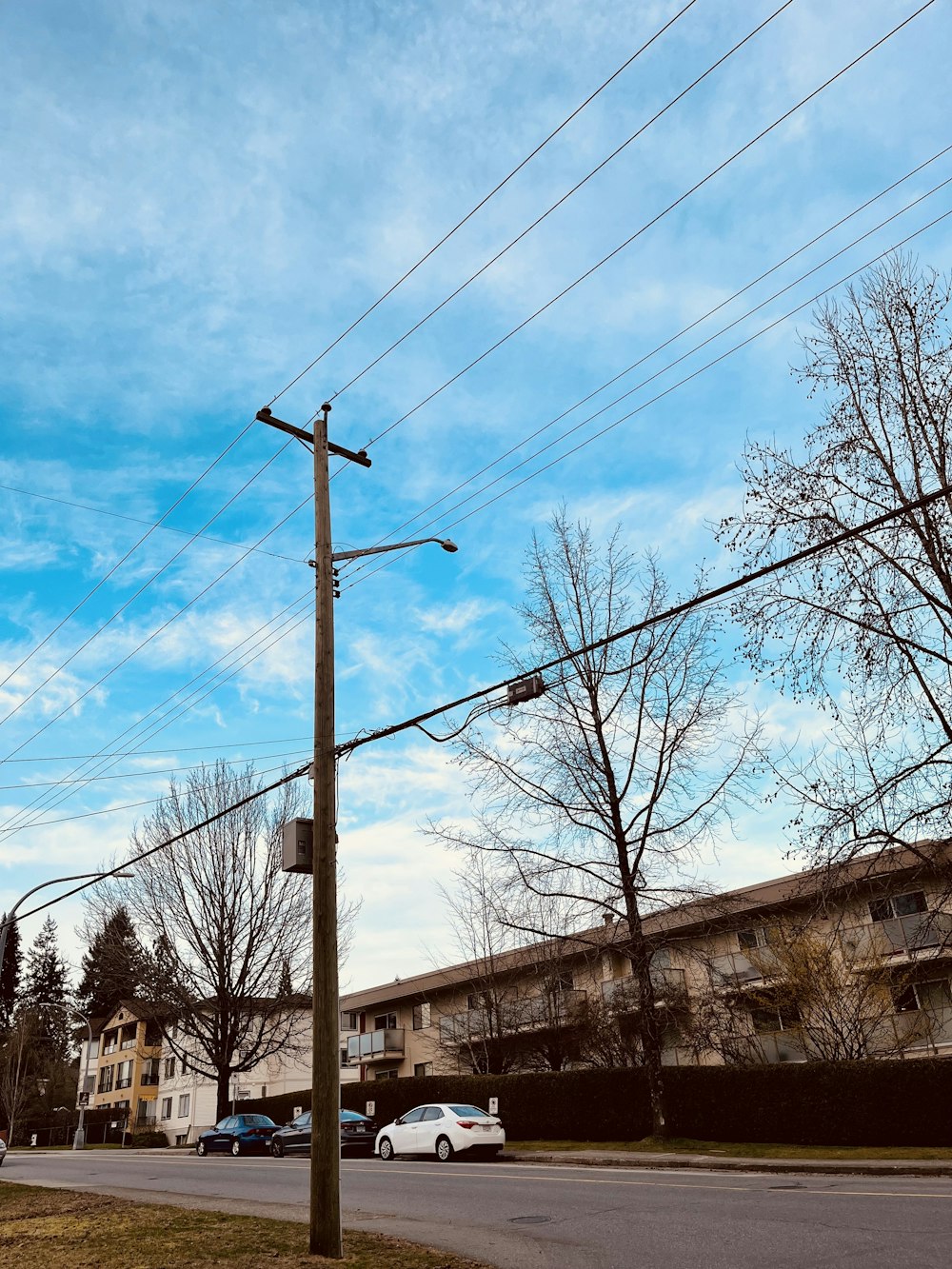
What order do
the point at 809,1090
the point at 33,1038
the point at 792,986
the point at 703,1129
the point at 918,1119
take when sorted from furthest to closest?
the point at 33,1038 < the point at 792,986 < the point at 703,1129 < the point at 809,1090 < the point at 918,1119

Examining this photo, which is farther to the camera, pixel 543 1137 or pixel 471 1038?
pixel 471 1038

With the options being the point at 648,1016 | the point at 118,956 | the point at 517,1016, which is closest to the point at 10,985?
the point at 118,956

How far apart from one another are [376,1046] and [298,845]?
4215 centimetres

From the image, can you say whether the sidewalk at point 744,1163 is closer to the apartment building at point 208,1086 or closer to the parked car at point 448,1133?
the parked car at point 448,1133

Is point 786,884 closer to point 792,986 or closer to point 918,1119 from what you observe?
point 792,986

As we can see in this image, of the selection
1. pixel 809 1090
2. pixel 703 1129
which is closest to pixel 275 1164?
pixel 703 1129

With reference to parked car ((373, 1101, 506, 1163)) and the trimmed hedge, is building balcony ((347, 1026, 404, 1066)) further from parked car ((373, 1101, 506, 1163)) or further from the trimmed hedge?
parked car ((373, 1101, 506, 1163))

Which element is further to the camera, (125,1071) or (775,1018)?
(125,1071)

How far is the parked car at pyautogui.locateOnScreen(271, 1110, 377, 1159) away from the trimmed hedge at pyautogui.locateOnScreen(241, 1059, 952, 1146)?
13.2ft

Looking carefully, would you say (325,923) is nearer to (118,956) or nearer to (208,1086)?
(118,956)

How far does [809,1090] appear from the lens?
69.3 ft

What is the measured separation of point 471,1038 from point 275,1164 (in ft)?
48.2

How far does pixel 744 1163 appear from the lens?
677 inches

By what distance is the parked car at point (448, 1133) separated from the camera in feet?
72.8
